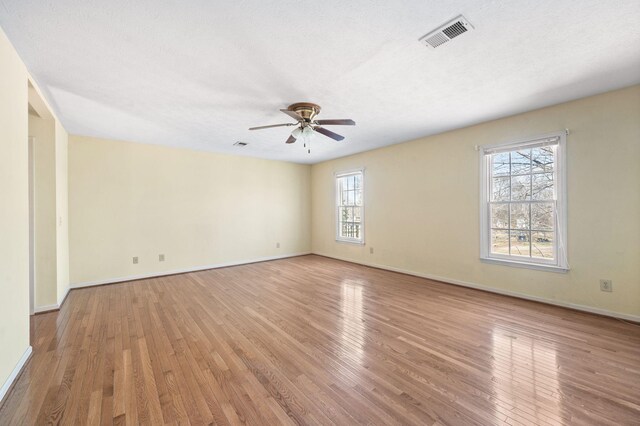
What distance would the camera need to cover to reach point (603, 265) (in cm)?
313

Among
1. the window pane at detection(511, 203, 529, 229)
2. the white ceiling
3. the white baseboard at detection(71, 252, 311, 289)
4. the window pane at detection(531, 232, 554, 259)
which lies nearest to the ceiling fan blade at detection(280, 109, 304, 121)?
the white ceiling

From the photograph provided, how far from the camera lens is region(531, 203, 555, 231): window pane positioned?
11.6ft

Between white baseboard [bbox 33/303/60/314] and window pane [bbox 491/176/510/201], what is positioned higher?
window pane [bbox 491/176/510/201]

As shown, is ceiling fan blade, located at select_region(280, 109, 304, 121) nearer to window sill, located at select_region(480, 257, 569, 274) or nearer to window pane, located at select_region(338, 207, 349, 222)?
window sill, located at select_region(480, 257, 569, 274)

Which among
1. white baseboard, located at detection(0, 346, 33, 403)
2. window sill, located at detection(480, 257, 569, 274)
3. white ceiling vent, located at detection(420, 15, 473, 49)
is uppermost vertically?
white ceiling vent, located at detection(420, 15, 473, 49)

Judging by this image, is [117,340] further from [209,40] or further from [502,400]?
[502,400]

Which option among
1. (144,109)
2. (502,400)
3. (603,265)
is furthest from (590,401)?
(144,109)

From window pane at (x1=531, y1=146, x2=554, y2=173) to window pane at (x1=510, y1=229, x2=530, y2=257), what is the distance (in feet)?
2.87

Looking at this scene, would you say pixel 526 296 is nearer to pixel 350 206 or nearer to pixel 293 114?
pixel 350 206

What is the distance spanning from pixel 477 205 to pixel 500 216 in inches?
13.4

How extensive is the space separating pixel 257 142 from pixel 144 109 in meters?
1.93

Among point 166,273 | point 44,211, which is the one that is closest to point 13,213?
point 44,211

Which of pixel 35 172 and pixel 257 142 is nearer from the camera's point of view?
pixel 35 172

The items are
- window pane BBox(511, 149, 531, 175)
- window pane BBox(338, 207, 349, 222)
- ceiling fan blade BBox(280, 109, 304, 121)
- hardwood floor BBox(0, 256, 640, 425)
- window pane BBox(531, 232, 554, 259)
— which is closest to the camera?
hardwood floor BBox(0, 256, 640, 425)
